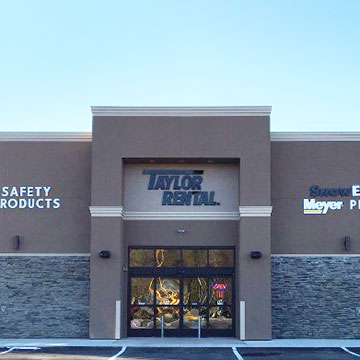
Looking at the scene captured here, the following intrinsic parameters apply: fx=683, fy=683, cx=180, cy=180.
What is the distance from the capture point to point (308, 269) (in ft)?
73.2

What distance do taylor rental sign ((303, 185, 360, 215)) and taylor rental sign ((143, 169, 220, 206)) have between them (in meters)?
3.05

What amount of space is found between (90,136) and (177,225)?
4204 mm

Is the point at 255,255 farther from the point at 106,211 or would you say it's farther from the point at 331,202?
the point at 106,211

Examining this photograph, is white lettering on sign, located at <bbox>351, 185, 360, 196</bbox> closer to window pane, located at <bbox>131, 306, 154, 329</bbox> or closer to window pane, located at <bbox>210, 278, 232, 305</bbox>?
window pane, located at <bbox>210, 278, 232, 305</bbox>

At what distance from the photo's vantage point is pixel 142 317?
887 inches

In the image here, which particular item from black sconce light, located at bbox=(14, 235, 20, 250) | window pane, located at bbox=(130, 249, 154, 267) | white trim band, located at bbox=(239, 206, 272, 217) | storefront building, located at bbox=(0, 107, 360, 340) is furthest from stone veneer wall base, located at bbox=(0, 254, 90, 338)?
white trim band, located at bbox=(239, 206, 272, 217)

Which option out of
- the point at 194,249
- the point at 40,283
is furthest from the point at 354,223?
the point at 40,283

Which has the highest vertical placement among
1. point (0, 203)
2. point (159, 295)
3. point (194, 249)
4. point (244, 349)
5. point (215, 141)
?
point (215, 141)

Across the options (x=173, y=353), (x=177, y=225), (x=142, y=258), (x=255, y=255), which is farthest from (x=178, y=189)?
(x=173, y=353)

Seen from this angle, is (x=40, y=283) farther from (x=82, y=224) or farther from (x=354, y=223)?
(x=354, y=223)

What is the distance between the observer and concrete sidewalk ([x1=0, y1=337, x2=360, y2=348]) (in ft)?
66.7

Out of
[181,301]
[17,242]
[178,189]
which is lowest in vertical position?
[181,301]

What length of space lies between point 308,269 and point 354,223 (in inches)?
85.2

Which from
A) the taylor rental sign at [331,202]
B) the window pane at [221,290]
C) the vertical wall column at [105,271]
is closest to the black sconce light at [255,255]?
the window pane at [221,290]
